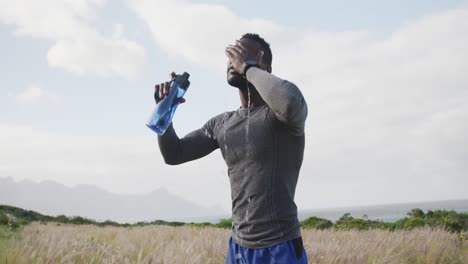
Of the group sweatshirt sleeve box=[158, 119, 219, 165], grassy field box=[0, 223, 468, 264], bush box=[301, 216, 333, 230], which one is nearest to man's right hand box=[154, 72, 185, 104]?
sweatshirt sleeve box=[158, 119, 219, 165]

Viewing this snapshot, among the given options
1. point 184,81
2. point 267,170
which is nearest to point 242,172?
point 267,170

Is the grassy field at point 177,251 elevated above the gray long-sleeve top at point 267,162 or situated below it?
below

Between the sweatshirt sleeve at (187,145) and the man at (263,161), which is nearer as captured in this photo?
the man at (263,161)

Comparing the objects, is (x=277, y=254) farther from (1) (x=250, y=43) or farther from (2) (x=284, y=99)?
(1) (x=250, y=43)

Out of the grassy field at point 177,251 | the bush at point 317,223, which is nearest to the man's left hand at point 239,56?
the grassy field at point 177,251

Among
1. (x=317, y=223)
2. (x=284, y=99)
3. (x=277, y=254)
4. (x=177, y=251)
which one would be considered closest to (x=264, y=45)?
(x=284, y=99)

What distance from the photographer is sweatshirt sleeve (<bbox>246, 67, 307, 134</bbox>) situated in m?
2.24

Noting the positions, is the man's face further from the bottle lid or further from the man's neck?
the bottle lid

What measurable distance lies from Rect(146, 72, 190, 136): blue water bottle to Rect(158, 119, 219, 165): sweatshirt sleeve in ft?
Answer: 0.19

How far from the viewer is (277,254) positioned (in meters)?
2.36

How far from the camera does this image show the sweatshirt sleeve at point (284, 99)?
2.24 meters

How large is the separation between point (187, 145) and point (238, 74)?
1.93ft

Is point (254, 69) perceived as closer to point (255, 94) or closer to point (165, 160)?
point (255, 94)

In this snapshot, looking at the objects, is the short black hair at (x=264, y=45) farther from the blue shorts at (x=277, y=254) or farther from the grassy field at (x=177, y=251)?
the grassy field at (x=177, y=251)
